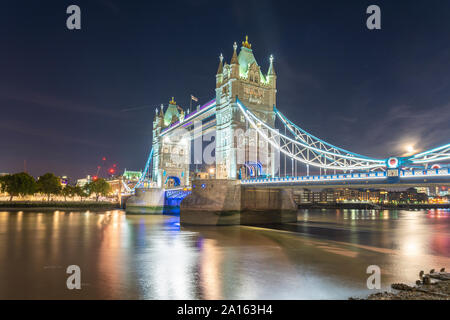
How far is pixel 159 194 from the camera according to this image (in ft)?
182

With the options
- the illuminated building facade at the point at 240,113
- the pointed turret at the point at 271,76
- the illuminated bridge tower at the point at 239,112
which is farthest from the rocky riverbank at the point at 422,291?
the pointed turret at the point at 271,76

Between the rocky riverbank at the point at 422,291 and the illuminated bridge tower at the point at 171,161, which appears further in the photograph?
the illuminated bridge tower at the point at 171,161

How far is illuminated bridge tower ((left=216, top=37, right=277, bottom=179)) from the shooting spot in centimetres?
3950

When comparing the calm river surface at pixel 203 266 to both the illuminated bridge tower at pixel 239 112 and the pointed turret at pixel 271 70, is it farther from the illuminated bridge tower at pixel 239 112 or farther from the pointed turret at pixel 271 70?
the pointed turret at pixel 271 70

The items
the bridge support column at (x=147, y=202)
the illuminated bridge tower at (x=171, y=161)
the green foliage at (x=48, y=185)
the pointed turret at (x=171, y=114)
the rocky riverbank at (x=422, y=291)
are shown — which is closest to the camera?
the rocky riverbank at (x=422, y=291)

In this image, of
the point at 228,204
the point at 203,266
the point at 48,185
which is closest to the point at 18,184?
the point at 48,185

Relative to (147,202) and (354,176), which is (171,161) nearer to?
(147,202)

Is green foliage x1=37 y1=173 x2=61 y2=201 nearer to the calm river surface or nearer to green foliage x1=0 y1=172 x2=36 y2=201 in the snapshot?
green foliage x1=0 y1=172 x2=36 y2=201

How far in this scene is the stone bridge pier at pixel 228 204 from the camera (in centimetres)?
3186

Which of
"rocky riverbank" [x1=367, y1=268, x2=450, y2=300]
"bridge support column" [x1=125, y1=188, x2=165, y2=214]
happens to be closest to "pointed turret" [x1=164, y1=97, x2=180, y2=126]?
"bridge support column" [x1=125, y1=188, x2=165, y2=214]

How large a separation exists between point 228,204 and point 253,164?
345 inches
